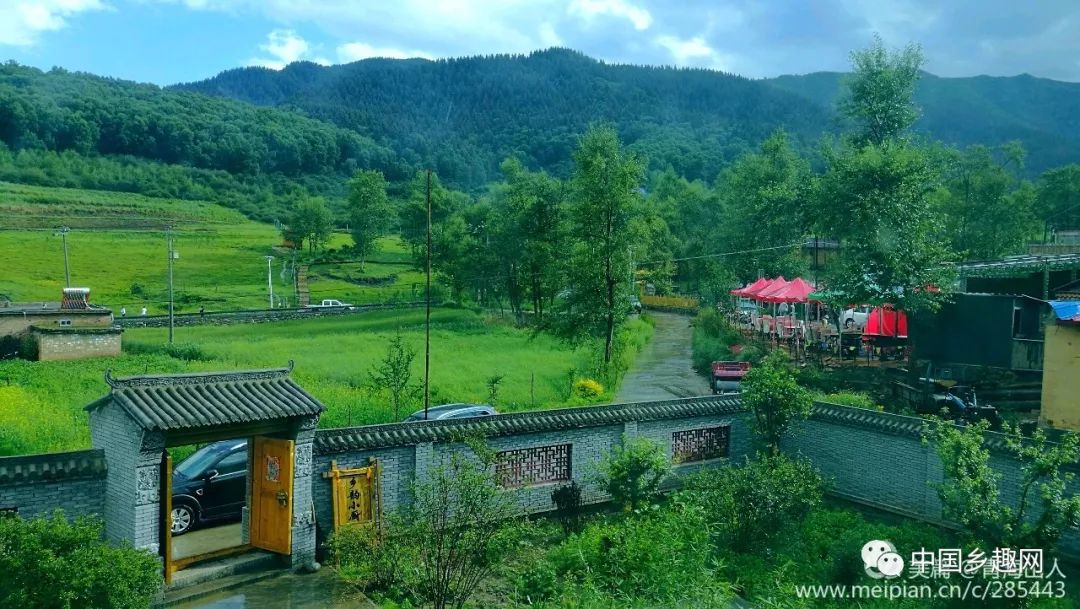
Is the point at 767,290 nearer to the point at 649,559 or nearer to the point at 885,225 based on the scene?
the point at 885,225

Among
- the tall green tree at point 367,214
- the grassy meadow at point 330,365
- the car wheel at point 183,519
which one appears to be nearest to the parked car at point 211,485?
the car wheel at point 183,519

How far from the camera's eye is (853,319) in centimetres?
3167


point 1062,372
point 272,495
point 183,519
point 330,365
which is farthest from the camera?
point 330,365

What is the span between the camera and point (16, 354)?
29281mm

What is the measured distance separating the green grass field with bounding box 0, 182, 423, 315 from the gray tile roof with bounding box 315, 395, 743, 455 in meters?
33.8

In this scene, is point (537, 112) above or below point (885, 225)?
above

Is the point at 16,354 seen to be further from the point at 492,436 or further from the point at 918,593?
the point at 918,593

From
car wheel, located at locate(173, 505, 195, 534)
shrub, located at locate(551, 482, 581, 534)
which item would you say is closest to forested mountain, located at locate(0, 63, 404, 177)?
car wheel, located at locate(173, 505, 195, 534)

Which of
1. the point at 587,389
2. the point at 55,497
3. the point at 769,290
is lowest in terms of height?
the point at 587,389

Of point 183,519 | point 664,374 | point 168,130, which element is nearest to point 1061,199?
point 664,374

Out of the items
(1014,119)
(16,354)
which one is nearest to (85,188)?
(16,354)

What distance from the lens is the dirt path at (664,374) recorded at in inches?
1030

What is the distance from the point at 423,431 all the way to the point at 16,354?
75.5 feet

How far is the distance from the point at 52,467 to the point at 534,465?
7.31 meters
